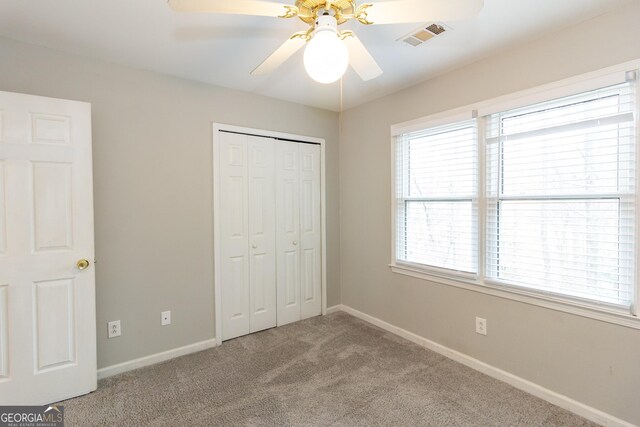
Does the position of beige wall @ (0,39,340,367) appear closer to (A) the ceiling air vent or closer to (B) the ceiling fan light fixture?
(A) the ceiling air vent

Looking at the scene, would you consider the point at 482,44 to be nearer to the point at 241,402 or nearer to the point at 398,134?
the point at 398,134

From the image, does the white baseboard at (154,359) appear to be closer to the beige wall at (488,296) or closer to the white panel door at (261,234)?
the white panel door at (261,234)

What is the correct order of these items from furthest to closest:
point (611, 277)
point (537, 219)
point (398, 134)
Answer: point (398, 134) → point (537, 219) → point (611, 277)

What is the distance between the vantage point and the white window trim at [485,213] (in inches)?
70.1

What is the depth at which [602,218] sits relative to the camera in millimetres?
1883

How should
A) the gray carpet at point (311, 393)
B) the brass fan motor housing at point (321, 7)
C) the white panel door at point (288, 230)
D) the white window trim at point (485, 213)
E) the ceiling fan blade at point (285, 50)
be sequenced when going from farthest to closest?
the white panel door at point (288, 230) < the gray carpet at point (311, 393) < the white window trim at point (485, 213) < the ceiling fan blade at point (285, 50) < the brass fan motor housing at point (321, 7)

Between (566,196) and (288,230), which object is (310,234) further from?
(566,196)

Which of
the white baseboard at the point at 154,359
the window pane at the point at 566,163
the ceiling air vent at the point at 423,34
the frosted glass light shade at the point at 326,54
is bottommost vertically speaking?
the white baseboard at the point at 154,359

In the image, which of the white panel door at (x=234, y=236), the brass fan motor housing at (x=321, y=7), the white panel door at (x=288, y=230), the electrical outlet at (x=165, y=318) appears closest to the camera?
the brass fan motor housing at (x=321, y=7)

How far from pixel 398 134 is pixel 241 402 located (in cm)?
261

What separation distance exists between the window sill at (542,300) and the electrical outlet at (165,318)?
2.24 meters

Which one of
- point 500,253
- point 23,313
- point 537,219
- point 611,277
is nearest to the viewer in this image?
point 611,277

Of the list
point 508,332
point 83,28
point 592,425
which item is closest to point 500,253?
point 508,332

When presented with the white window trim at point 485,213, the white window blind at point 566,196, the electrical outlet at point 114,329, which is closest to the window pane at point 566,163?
the white window blind at point 566,196
